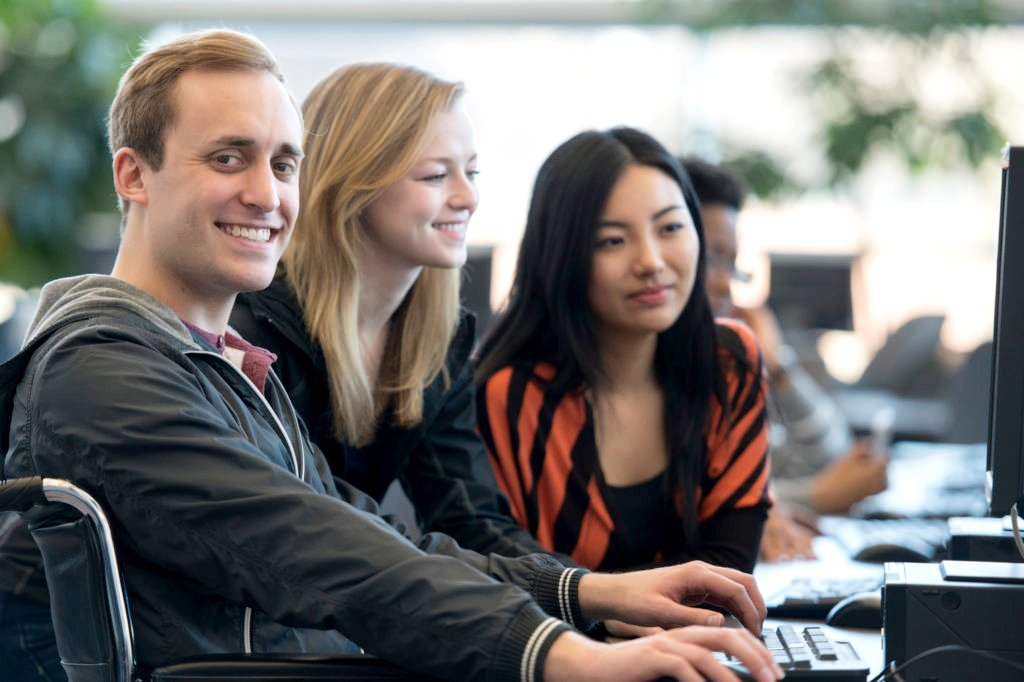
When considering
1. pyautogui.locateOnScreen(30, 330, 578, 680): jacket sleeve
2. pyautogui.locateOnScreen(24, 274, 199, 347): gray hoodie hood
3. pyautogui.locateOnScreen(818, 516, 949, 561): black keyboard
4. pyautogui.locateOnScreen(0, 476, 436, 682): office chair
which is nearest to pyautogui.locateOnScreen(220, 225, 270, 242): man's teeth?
pyautogui.locateOnScreen(24, 274, 199, 347): gray hoodie hood

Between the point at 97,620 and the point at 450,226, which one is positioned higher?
the point at 450,226

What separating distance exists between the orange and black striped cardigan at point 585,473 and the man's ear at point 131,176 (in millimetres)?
837

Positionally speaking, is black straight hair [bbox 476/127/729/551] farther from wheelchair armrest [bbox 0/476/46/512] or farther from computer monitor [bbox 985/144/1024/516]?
wheelchair armrest [bbox 0/476/46/512]

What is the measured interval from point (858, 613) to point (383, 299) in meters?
0.82

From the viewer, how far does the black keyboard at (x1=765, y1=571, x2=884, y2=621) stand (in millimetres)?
1640

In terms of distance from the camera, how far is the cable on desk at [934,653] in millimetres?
1155

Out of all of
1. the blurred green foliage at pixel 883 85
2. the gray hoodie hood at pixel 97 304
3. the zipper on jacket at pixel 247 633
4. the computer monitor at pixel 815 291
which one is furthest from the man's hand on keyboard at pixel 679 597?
the blurred green foliage at pixel 883 85

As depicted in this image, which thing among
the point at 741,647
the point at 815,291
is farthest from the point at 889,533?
the point at 815,291

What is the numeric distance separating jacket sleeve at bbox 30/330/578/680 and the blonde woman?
626 mm

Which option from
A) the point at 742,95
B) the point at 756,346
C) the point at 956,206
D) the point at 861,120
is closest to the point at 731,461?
the point at 756,346

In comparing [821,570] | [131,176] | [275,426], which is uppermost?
[131,176]

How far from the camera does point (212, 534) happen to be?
42.8 inches

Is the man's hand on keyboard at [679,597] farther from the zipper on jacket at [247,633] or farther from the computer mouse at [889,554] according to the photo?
the computer mouse at [889,554]

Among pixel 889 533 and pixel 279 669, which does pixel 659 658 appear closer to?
pixel 279 669
